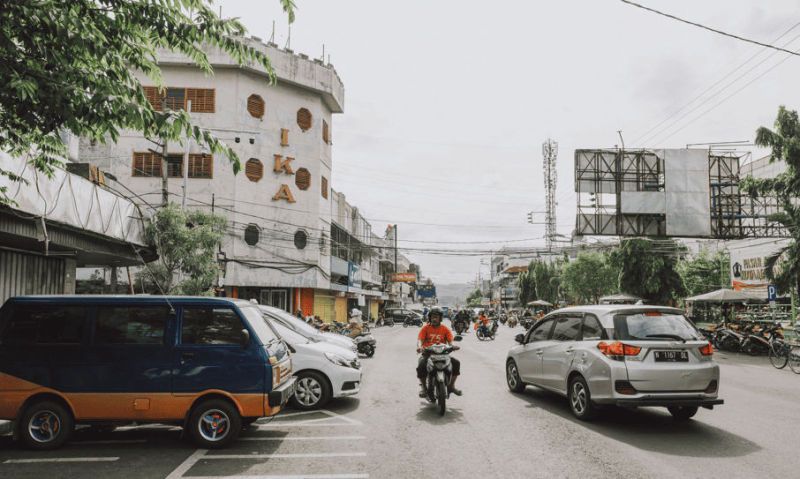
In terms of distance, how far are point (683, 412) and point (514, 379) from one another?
3301 mm

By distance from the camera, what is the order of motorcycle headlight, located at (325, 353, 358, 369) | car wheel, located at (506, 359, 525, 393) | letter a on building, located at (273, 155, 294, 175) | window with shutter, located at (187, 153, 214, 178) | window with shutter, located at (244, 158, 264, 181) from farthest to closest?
1. letter a on building, located at (273, 155, 294, 175)
2. window with shutter, located at (244, 158, 264, 181)
3. window with shutter, located at (187, 153, 214, 178)
4. car wheel, located at (506, 359, 525, 393)
5. motorcycle headlight, located at (325, 353, 358, 369)

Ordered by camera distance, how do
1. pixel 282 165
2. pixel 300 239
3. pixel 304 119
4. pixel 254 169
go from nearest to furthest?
1. pixel 254 169
2. pixel 282 165
3. pixel 300 239
4. pixel 304 119

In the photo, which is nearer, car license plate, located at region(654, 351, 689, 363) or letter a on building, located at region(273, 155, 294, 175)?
car license plate, located at region(654, 351, 689, 363)

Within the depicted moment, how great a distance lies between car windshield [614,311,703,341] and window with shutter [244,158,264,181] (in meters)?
31.6

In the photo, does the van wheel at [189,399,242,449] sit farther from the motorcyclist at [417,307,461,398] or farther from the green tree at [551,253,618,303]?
the green tree at [551,253,618,303]

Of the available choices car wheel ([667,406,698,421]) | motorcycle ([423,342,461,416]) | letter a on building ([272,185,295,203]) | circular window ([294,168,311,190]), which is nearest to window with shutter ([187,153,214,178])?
letter a on building ([272,185,295,203])

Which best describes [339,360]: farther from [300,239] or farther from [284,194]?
[300,239]

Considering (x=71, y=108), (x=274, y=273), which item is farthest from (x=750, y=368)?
(x=274, y=273)

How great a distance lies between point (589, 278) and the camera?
5875 centimetres

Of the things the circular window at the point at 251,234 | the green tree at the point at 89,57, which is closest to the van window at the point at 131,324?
the green tree at the point at 89,57

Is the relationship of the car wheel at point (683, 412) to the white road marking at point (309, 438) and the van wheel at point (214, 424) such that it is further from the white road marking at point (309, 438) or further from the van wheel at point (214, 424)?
the van wheel at point (214, 424)

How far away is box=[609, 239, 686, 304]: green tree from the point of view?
105ft

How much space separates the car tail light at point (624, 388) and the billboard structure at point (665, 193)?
2135cm

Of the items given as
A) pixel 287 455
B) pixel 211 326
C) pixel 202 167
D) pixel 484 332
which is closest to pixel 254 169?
pixel 202 167
